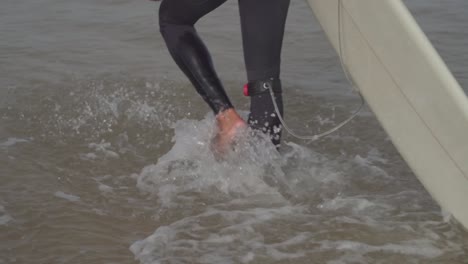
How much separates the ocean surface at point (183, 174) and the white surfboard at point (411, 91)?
0.18 m

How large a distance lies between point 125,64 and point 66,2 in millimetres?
1711

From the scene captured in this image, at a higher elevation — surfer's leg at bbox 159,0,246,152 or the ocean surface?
surfer's leg at bbox 159,0,246,152

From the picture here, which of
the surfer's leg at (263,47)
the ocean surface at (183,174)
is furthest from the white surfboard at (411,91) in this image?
the surfer's leg at (263,47)

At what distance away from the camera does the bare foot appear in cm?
335

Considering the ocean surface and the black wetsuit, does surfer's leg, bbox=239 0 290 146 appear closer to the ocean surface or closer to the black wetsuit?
the black wetsuit

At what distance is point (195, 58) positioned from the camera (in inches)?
134

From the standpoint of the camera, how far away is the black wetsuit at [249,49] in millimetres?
3240

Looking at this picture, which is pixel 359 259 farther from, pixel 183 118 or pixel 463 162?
pixel 183 118

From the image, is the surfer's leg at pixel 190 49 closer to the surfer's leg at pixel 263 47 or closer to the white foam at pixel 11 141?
the surfer's leg at pixel 263 47

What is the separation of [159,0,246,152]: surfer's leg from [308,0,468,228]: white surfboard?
1.78 feet

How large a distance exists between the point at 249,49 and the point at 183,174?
632 millimetres

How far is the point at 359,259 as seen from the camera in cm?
284

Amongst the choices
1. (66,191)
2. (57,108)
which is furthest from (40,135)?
(66,191)

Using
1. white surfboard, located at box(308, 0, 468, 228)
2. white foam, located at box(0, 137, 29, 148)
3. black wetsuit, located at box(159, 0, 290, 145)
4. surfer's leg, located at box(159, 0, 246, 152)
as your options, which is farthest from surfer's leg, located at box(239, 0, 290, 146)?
white foam, located at box(0, 137, 29, 148)
